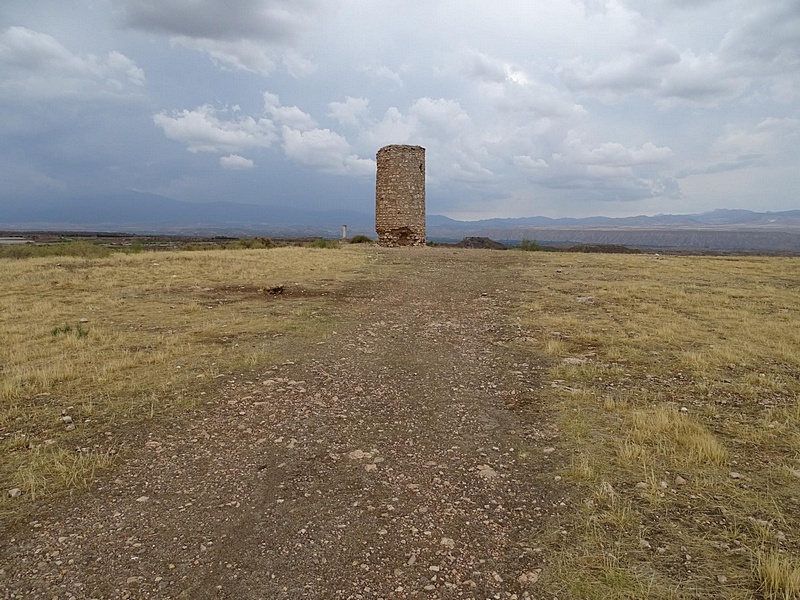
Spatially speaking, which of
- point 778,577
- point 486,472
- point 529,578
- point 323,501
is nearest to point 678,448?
point 778,577

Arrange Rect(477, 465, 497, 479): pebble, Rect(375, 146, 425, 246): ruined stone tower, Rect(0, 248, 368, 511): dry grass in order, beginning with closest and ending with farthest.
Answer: Rect(477, 465, 497, 479): pebble
Rect(0, 248, 368, 511): dry grass
Rect(375, 146, 425, 246): ruined stone tower

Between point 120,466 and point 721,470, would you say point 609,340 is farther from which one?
point 120,466

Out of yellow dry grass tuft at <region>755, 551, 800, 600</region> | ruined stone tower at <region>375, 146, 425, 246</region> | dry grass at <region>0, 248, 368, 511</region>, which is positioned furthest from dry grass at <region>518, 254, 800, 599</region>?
ruined stone tower at <region>375, 146, 425, 246</region>

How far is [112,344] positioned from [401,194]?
21.7 m

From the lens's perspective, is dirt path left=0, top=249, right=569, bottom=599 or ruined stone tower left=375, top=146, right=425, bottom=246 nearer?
dirt path left=0, top=249, right=569, bottom=599

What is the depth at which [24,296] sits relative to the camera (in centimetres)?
1143

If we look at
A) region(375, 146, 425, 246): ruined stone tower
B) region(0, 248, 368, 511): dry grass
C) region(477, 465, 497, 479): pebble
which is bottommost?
region(477, 465, 497, 479): pebble

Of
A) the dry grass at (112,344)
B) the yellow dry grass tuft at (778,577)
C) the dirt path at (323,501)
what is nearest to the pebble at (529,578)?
the dirt path at (323,501)

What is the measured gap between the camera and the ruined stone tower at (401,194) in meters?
27.1

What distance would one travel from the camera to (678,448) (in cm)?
417

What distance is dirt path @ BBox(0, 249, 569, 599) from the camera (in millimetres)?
2727

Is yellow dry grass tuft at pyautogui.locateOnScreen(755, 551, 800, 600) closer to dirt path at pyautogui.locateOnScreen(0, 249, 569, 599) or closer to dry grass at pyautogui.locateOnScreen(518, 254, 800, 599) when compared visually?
dry grass at pyautogui.locateOnScreen(518, 254, 800, 599)

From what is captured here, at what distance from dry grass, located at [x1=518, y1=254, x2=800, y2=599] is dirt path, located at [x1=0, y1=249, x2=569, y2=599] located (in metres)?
0.32

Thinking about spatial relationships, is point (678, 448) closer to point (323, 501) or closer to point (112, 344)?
point (323, 501)
